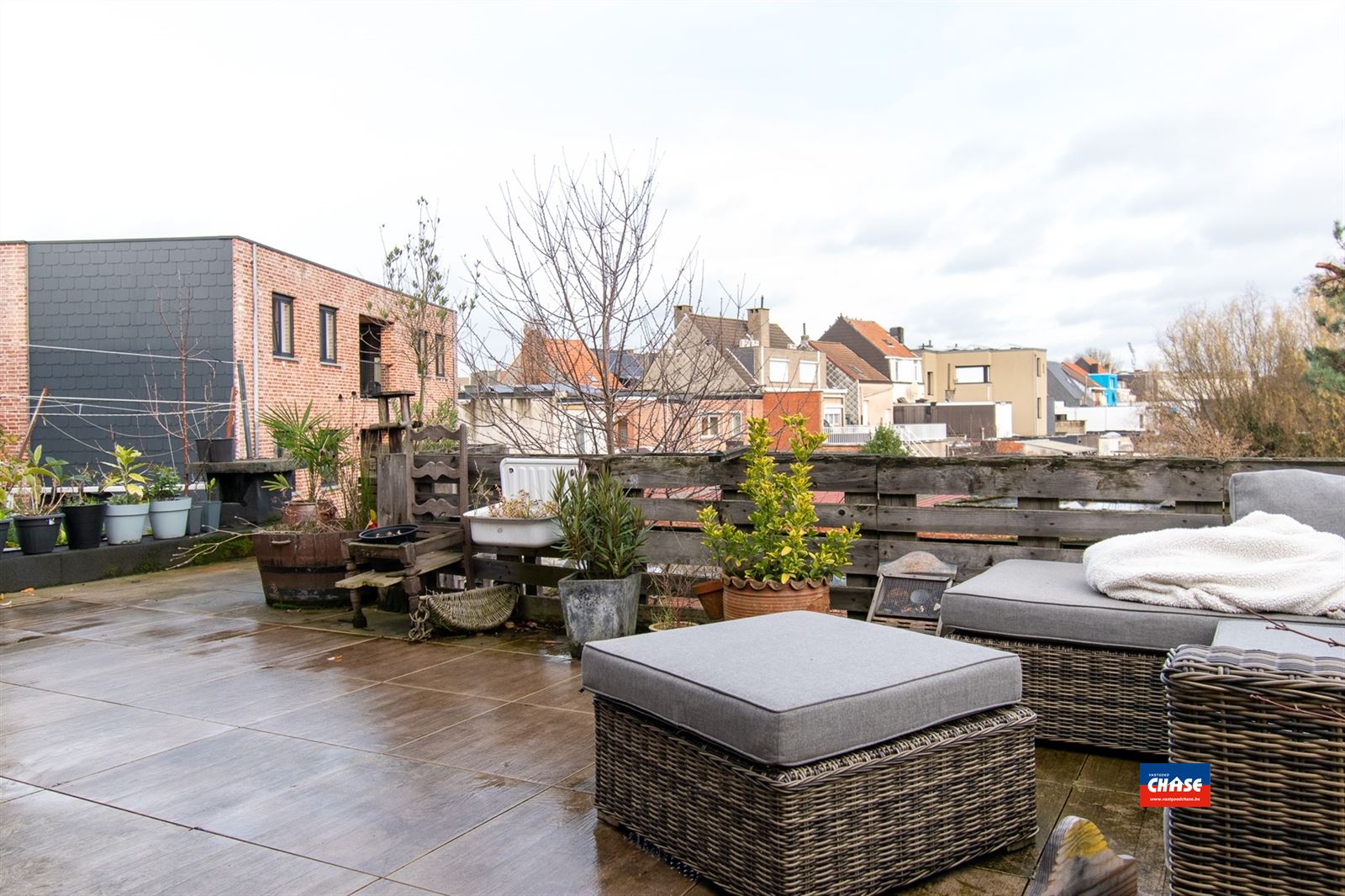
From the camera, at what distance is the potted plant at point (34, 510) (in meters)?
6.73

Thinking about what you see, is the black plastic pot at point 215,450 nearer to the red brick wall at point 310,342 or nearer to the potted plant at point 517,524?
the red brick wall at point 310,342

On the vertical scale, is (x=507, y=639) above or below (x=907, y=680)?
below

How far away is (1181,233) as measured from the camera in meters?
24.2

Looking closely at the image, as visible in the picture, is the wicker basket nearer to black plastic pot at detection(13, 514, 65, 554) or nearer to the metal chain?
the metal chain

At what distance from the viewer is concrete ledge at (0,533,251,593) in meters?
6.61

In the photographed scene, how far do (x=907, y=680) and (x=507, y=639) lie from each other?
3130 mm

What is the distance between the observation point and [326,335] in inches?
759

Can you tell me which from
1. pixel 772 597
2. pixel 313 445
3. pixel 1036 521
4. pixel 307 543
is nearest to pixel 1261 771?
pixel 772 597

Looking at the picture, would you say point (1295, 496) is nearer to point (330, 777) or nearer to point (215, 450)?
point (330, 777)

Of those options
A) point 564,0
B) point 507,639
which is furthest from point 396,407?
point 564,0

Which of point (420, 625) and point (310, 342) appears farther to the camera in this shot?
point (310, 342)

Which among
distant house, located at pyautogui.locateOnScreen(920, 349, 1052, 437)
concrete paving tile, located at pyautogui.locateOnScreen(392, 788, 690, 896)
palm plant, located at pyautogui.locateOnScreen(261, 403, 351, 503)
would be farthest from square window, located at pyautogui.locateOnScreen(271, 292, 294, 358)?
distant house, located at pyautogui.locateOnScreen(920, 349, 1052, 437)

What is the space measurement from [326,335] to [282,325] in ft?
5.01

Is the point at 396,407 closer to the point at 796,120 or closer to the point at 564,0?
the point at 564,0
